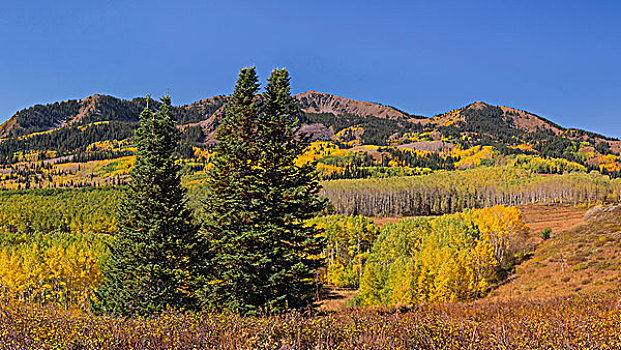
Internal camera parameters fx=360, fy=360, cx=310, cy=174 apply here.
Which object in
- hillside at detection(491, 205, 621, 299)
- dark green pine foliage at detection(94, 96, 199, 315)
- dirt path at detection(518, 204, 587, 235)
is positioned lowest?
hillside at detection(491, 205, 621, 299)

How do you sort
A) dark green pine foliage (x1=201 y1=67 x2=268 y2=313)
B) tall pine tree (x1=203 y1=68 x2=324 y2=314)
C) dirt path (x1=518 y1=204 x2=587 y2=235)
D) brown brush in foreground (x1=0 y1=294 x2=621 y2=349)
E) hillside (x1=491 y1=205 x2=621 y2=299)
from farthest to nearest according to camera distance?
dirt path (x1=518 y1=204 x2=587 y2=235)
hillside (x1=491 y1=205 x2=621 y2=299)
tall pine tree (x1=203 y1=68 x2=324 y2=314)
dark green pine foliage (x1=201 y1=67 x2=268 y2=313)
brown brush in foreground (x1=0 y1=294 x2=621 y2=349)

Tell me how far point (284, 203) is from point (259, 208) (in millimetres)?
1262

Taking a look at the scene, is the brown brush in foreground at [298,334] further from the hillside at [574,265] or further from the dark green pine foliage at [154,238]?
the hillside at [574,265]

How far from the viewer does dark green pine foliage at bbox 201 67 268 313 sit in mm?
16703

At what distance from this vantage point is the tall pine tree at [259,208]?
16844 millimetres

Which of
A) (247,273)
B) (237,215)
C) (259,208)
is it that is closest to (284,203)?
(259,208)

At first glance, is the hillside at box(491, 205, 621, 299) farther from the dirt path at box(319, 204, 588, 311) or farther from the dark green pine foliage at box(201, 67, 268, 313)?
the dark green pine foliage at box(201, 67, 268, 313)

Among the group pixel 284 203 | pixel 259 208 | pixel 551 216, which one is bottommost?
pixel 551 216

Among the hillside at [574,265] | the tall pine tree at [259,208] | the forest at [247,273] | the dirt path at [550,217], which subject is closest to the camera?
the forest at [247,273]

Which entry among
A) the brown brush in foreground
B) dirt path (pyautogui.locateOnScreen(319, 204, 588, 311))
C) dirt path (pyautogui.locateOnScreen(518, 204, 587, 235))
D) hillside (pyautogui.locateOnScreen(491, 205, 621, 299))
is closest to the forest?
the brown brush in foreground

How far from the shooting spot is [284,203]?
1775 cm

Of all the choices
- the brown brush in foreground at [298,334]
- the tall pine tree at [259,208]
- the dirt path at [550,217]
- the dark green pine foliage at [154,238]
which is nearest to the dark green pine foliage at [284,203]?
the tall pine tree at [259,208]

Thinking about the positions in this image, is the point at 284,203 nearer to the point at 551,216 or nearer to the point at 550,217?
the point at 550,217

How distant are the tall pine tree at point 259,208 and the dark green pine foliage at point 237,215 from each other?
5 cm
